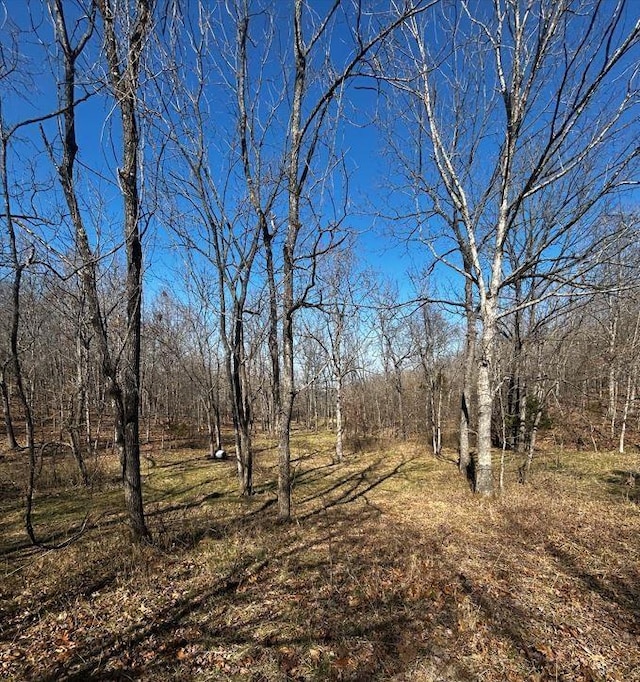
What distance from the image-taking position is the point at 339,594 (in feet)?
12.2

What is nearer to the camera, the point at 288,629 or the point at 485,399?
the point at 288,629

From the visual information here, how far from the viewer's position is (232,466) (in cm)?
1146

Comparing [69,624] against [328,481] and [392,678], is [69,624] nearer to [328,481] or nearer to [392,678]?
[392,678]

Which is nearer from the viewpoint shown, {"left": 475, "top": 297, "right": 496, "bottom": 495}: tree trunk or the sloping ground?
the sloping ground

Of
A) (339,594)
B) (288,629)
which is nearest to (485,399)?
(339,594)

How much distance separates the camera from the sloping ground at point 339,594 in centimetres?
281

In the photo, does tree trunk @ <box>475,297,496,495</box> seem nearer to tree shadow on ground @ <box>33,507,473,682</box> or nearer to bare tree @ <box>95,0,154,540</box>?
tree shadow on ground @ <box>33,507,473,682</box>

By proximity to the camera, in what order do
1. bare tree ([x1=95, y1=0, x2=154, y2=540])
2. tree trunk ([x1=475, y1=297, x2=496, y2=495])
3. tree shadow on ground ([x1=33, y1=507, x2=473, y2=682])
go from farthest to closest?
1. tree trunk ([x1=475, y1=297, x2=496, y2=495])
2. bare tree ([x1=95, y1=0, x2=154, y2=540])
3. tree shadow on ground ([x1=33, y1=507, x2=473, y2=682])

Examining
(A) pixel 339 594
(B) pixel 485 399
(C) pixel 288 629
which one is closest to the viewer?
(C) pixel 288 629

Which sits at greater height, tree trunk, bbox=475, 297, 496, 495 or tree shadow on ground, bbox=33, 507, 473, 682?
tree trunk, bbox=475, 297, 496, 495

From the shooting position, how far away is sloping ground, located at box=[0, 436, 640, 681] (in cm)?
281

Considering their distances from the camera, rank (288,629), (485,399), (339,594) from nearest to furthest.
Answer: (288,629), (339,594), (485,399)

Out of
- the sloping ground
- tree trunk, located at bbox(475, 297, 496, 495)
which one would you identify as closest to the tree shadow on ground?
the sloping ground

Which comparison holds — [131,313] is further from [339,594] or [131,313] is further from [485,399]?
[485,399]
